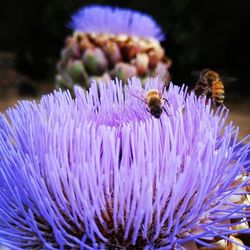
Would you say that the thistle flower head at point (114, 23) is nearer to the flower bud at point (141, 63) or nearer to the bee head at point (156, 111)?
the flower bud at point (141, 63)

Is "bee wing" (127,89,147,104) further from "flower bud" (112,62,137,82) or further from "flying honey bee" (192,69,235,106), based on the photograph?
"flower bud" (112,62,137,82)

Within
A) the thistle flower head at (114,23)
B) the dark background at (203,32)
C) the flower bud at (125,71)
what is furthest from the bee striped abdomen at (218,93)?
the dark background at (203,32)

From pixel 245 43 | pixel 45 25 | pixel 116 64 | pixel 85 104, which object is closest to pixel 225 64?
pixel 245 43

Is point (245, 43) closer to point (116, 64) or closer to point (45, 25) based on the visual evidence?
point (45, 25)

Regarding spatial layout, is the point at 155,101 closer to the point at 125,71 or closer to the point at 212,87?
the point at 212,87

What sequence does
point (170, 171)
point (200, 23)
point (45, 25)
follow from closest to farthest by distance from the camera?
1. point (170, 171)
2. point (200, 23)
3. point (45, 25)

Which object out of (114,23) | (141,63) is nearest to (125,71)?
(141,63)
